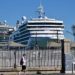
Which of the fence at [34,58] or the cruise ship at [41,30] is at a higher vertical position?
the cruise ship at [41,30]

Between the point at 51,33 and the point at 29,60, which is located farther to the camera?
the point at 51,33

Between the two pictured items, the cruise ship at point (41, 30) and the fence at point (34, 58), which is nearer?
the fence at point (34, 58)

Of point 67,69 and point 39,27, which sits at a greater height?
point 39,27

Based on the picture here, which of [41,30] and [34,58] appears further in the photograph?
[41,30]

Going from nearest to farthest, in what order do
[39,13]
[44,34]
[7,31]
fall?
[44,34], [39,13], [7,31]

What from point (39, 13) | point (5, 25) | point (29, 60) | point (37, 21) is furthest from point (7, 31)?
point (29, 60)

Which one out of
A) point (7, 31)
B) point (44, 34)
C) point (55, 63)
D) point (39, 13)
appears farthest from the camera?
point (7, 31)

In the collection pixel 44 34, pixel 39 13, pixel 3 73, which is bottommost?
pixel 3 73

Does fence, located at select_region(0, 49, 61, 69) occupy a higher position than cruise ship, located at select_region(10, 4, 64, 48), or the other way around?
cruise ship, located at select_region(10, 4, 64, 48)

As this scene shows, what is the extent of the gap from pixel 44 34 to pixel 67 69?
83.9 m

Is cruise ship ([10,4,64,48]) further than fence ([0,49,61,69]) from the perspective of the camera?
Yes

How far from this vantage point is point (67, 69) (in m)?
22.8

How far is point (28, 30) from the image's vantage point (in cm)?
10856

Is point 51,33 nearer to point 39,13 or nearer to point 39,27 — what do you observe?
point 39,27
